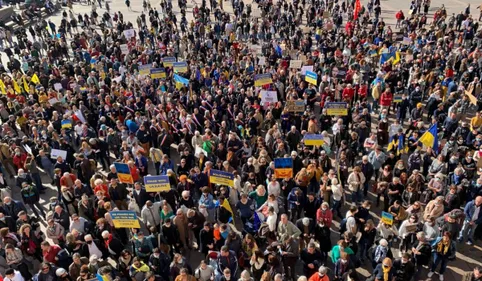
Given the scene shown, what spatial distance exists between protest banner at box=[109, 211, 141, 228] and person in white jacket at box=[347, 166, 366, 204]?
5.50 m

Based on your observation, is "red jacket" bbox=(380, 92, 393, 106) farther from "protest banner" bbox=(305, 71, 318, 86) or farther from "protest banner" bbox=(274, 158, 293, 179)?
"protest banner" bbox=(274, 158, 293, 179)

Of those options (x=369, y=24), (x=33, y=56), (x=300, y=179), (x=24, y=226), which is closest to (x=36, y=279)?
(x=24, y=226)

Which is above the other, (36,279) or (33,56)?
(33,56)

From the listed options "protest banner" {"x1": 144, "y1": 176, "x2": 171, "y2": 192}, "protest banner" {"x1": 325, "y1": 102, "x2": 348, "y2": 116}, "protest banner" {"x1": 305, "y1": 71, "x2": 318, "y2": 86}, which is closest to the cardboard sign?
"protest banner" {"x1": 325, "y1": 102, "x2": 348, "y2": 116}

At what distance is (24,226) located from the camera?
31.8ft

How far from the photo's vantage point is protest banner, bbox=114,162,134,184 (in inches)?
461

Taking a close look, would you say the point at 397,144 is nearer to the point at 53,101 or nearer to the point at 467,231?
the point at 467,231

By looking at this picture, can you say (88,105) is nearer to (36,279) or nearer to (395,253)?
(36,279)

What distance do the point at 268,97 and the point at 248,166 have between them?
4.63 metres

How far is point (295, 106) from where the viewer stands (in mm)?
14992

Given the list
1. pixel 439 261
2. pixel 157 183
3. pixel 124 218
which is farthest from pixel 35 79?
pixel 439 261

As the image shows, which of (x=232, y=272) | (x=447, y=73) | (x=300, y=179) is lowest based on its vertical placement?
(x=232, y=272)

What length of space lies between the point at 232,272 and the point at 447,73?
43.2 ft

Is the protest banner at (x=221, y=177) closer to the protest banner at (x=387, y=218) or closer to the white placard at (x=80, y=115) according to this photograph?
the protest banner at (x=387, y=218)
